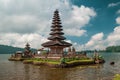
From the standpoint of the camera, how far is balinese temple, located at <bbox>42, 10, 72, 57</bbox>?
6343cm

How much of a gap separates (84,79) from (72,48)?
1513 inches

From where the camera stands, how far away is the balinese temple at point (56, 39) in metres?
63.4

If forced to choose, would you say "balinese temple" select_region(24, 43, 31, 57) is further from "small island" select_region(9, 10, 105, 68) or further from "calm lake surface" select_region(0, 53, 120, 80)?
"calm lake surface" select_region(0, 53, 120, 80)

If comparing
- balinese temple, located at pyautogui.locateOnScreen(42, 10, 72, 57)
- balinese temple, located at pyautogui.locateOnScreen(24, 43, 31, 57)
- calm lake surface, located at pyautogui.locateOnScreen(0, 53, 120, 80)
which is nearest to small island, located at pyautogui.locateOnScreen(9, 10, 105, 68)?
balinese temple, located at pyautogui.locateOnScreen(42, 10, 72, 57)

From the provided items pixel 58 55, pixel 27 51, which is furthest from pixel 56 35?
pixel 27 51

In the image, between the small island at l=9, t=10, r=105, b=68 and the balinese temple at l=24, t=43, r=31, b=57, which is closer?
the small island at l=9, t=10, r=105, b=68

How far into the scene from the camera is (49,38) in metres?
67.6

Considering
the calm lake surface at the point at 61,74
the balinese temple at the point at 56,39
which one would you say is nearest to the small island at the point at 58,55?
the balinese temple at the point at 56,39

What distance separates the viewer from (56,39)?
65.8 meters

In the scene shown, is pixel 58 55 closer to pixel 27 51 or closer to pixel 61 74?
pixel 61 74

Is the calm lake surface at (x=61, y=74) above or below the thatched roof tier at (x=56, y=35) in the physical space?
below

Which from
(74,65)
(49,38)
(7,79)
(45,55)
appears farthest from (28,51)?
(7,79)

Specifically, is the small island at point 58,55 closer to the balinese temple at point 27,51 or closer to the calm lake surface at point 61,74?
the calm lake surface at point 61,74

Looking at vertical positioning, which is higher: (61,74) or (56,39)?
(56,39)
